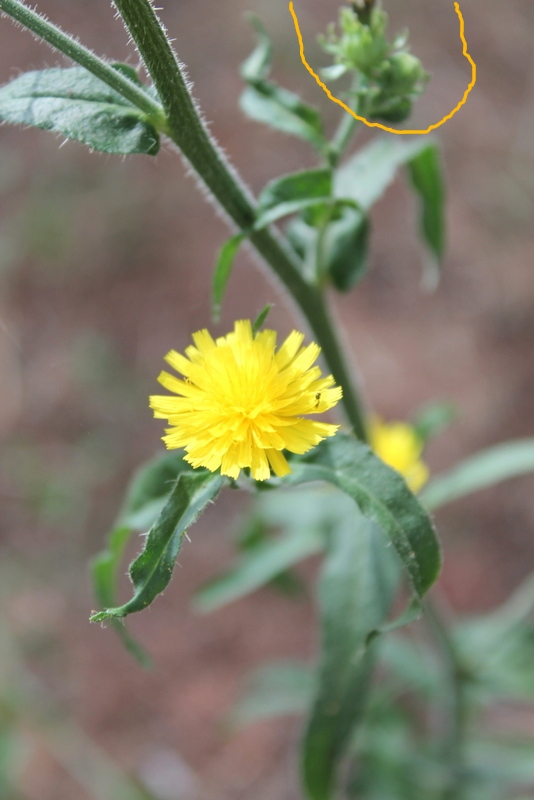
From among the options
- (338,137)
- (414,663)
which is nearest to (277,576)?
(414,663)

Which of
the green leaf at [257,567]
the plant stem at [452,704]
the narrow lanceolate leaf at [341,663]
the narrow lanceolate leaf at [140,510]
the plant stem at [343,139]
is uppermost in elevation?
the plant stem at [343,139]

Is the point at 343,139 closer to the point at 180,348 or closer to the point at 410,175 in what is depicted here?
the point at 410,175

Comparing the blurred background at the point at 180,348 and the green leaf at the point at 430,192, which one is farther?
the blurred background at the point at 180,348

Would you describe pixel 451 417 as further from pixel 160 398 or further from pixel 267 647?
pixel 267 647

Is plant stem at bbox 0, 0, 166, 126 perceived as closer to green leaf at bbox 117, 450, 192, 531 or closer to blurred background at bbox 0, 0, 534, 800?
green leaf at bbox 117, 450, 192, 531

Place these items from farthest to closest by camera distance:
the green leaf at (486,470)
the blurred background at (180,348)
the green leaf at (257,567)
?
the blurred background at (180,348)
the green leaf at (257,567)
the green leaf at (486,470)

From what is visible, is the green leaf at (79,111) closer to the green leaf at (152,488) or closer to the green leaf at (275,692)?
the green leaf at (152,488)

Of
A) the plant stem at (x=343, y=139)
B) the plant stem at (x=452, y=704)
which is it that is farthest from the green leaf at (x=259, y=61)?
the plant stem at (x=452, y=704)
